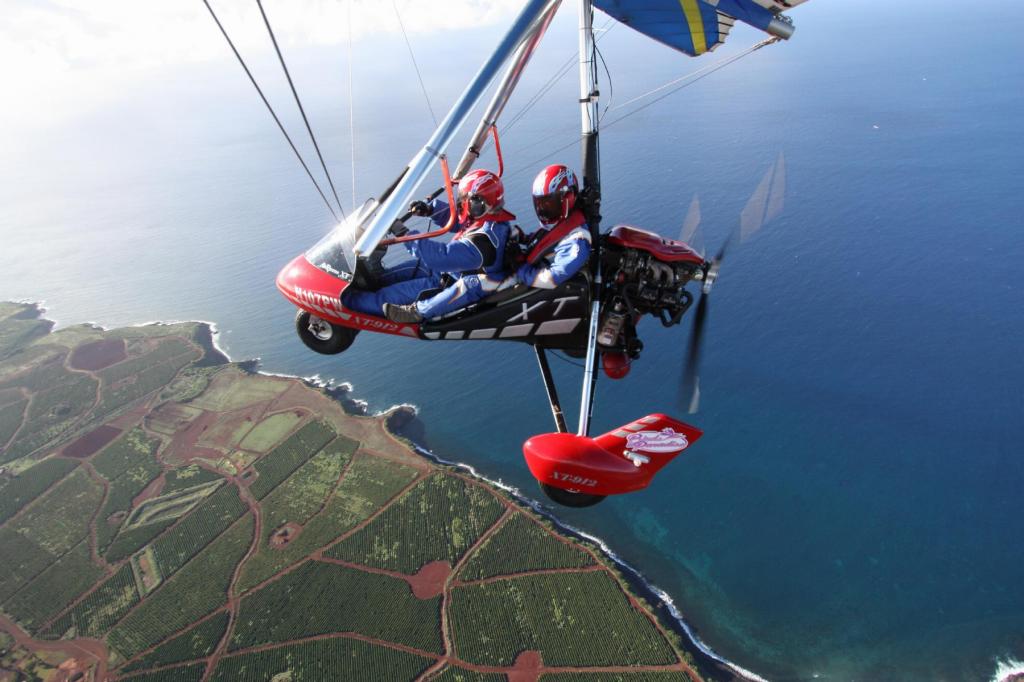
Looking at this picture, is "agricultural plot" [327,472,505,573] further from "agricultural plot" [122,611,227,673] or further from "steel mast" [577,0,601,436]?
"steel mast" [577,0,601,436]

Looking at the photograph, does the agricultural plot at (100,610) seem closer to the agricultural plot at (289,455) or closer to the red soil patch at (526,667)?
the agricultural plot at (289,455)

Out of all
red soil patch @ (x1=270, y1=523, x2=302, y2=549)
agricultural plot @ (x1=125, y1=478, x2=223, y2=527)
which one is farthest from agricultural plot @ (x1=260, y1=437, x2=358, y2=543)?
agricultural plot @ (x1=125, y1=478, x2=223, y2=527)

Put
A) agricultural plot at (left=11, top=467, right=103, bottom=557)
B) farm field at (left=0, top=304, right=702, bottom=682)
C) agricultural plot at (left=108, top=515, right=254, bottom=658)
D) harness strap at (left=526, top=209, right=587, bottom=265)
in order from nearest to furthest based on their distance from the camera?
harness strap at (left=526, top=209, right=587, bottom=265)
farm field at (left=0, top=304, right=702, bottom=682)
agricultural plot at (left=108, top=515, right=254, bottom=658)
agricultural plot at (left=11, top=467, right=103, bottom=557)

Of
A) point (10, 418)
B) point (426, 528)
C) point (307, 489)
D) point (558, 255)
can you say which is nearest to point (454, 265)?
point (558, 255)

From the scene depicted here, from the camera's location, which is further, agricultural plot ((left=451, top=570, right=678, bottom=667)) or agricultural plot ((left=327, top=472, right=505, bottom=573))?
agricultural plot ((left=327, top=472, right=505, bottom=573))

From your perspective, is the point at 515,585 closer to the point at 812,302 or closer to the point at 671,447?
the point at 671,447

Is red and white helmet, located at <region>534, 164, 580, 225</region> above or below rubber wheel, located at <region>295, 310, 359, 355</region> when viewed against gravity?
above

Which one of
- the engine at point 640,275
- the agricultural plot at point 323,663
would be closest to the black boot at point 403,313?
the engine at point 640,275

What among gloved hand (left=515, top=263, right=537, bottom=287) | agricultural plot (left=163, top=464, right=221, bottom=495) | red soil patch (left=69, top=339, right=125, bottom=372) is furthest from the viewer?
red soil patch (left=69, top=339, right=125, bottom=372)
